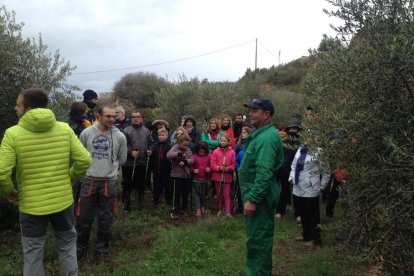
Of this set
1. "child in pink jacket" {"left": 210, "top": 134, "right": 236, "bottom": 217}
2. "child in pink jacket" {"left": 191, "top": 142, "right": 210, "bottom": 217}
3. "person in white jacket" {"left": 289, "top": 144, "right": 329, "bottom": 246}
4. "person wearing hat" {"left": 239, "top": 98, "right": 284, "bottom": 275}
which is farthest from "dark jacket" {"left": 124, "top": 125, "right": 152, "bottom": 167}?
"person wearing hat" {"left": 239, "top": 98, "right": 284, "bottom": 275}

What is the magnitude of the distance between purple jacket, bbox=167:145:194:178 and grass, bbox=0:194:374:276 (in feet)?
3.53

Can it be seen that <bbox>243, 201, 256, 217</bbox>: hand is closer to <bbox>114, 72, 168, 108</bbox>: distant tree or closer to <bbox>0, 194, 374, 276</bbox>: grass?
<bbox>0, 194, 374, 276</bbox>: grass

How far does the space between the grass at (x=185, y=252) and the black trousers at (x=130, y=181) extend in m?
0.67

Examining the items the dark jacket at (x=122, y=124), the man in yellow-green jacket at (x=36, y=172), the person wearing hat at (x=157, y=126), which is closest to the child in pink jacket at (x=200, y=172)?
the person wearing hat at (x=157, y=126)

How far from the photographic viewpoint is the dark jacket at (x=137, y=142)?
894 cm

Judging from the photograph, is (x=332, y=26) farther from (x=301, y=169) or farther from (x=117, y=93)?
(x=117, y=93)

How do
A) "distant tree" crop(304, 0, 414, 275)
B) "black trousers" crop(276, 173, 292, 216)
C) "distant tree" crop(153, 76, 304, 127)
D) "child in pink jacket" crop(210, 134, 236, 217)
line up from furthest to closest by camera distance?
"distant tree" crop(153, 76, 304, 127) → "black trousers" crop(276, 173, 292, 216) → "child in pink jacket" crop(210, 134, 236, 217) → "distant tree" crop(304, 0, 414, 275)

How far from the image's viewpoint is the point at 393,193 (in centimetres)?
365

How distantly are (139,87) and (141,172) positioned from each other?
93.1ft

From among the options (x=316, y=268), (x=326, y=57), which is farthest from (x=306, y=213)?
(x=326, y=57)

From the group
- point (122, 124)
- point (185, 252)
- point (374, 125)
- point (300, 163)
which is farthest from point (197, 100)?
point (374, 125)

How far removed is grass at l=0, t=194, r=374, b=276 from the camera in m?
5.81

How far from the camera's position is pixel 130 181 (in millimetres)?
8984

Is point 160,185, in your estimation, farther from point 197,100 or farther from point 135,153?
point 197,100
